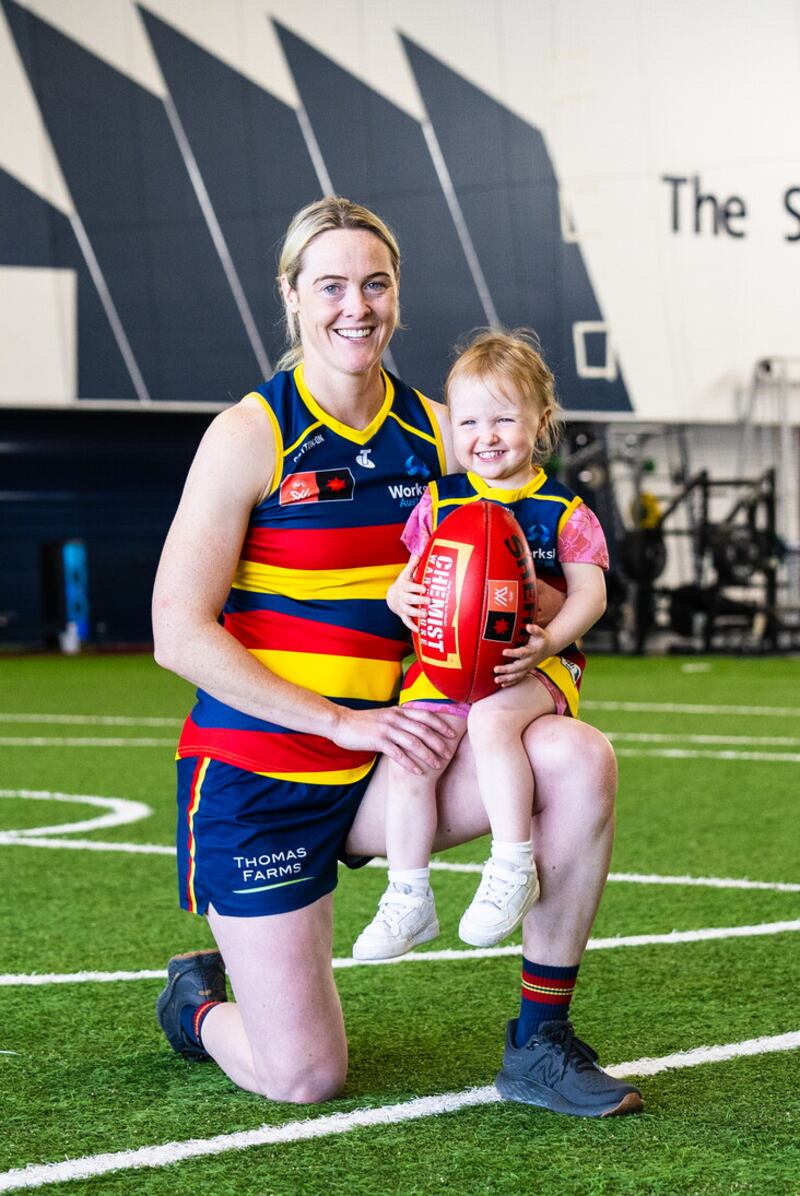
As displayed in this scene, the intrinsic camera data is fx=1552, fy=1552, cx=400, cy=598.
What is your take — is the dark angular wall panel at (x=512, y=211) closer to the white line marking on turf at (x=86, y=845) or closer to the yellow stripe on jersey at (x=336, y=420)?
the white line marking on turf at (x=86, y=845)

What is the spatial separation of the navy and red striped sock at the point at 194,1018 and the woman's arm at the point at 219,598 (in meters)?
0.54

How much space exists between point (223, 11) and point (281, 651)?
45.8 feet

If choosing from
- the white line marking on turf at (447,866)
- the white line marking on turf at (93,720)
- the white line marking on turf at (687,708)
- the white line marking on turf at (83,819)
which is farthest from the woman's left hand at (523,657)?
the white line marking on turf at (687,708)

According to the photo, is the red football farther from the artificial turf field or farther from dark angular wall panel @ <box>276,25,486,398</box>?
dark angular wall panel @ <box>276,25,486,398</box>

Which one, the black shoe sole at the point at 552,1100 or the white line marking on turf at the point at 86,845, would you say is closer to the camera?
the black shoe sole at the point at 552,1100

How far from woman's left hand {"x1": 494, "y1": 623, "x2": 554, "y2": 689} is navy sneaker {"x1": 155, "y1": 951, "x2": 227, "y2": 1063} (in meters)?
0.82

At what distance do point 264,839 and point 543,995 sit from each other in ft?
1.69

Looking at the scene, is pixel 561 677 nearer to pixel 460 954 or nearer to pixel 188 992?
pixel 188 992

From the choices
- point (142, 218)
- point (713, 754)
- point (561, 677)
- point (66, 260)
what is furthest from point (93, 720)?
point (142, 218)

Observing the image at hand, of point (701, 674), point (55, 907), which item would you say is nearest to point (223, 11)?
point (701, 674)

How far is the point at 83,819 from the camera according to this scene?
5051 millimetres

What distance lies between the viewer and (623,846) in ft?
15.0

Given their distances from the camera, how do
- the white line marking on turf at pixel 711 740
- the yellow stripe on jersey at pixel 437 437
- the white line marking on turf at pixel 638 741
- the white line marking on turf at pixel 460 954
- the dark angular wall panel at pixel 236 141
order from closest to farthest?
the yellow stripe on jersey at pixel 437 437 < the white line marking on turf at pixel 460 954 < the white line marking on turf at pixel 638 741 < the white line marking on turf at pixel 711 740 < the dark angular wall panel at pixel 236 141

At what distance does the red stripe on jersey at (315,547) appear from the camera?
2586 millimetres
